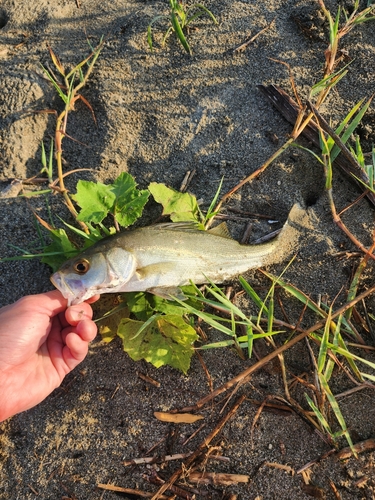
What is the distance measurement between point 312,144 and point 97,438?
3070 mm

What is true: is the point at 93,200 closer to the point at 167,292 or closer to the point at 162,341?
the point at 167,292

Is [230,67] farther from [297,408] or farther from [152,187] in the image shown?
[297,408]

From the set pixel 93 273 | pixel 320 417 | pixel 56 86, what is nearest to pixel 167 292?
pixel 93 273

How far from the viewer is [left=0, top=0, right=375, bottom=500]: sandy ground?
3189 millimetres

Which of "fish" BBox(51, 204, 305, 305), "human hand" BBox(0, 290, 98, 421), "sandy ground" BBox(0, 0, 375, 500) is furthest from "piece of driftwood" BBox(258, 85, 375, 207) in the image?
"human hand" BBox(0, 290, 98, 421)

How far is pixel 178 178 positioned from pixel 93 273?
131 cm

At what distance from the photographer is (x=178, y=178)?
3771 mm

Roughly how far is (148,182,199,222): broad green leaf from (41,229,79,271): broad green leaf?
2.53 ft

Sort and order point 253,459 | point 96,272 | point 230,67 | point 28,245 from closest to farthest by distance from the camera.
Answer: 1. point 96,272
2. point 253,459
3. point 28,245
4. point 230,67

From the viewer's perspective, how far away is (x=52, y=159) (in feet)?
12.6

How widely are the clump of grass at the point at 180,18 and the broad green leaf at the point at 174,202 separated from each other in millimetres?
1512

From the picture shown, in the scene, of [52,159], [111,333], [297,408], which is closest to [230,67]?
[52,159]

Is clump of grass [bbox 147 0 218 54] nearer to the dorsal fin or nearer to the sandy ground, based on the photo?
the sandy ground

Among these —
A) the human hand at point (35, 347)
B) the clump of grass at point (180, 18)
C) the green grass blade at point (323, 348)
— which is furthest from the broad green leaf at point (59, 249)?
the clump of grass at point (180, 18)
